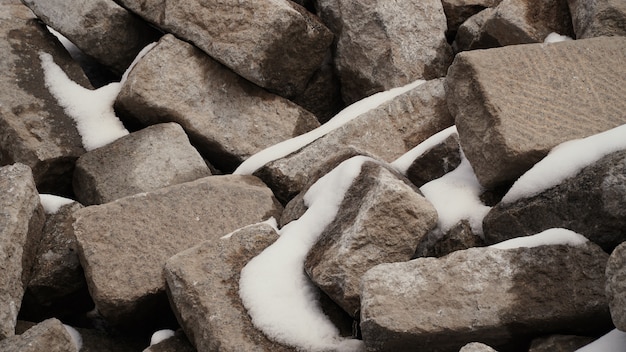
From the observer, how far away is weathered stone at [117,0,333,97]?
5797 millimetres

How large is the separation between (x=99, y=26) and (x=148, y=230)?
194cm

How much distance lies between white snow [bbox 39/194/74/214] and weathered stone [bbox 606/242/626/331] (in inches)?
118

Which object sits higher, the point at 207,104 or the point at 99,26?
the point at 99,26

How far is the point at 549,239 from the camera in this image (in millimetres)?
3730

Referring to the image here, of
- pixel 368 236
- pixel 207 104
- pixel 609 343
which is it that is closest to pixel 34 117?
pixel 207 104

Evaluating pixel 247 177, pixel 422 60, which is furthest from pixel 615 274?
pixel 422 60

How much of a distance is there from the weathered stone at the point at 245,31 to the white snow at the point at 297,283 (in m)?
1.44

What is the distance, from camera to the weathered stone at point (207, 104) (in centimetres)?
570

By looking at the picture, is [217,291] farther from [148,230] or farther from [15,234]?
[15,234]

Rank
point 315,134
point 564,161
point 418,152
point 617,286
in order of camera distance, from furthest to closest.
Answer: point 315,134 → point 418,152 → point 564,161 → point 617,286

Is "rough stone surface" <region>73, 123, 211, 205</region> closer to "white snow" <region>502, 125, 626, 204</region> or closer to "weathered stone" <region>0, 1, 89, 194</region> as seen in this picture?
"weathered stone" <region>0, 1, 89, 194</region>

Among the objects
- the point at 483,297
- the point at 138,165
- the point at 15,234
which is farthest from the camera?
the point at 138,165

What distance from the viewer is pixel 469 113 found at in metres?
4.44

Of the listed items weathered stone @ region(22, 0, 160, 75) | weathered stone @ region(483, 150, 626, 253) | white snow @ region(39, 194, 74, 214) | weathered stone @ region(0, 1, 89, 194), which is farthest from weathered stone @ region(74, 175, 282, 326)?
weathered stone @ region(22, 0, 160, 75)
